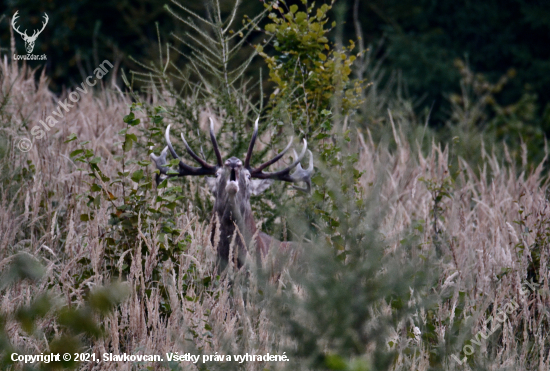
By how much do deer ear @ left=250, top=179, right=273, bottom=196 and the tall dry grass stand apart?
1.82 ft

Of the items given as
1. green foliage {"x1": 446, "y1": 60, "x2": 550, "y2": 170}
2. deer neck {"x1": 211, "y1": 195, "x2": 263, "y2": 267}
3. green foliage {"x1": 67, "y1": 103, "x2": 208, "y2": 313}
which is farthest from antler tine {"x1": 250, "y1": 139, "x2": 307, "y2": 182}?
green foliage {"x1": 446, "y1": 60, "x2": 550, "y2": 170}

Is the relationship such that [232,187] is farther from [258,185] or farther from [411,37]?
[411,37]

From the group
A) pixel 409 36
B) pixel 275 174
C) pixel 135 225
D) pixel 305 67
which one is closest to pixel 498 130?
pixel 409 36

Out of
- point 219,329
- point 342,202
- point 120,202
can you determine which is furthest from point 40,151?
point 342,202

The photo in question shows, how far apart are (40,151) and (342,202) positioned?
3898 mm

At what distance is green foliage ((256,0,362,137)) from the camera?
5.21 m

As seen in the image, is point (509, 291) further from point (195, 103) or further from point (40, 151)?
point (40, 151)

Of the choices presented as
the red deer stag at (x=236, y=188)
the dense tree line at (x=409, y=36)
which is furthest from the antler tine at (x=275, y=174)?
the dense tree line at (x=409, y=36)

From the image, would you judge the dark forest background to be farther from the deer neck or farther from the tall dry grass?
the deer neck

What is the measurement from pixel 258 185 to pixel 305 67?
1437 mm

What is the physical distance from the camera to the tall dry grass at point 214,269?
9.75ft

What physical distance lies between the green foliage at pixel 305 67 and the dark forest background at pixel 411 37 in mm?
7876

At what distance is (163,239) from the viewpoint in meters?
3.62

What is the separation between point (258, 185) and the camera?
4.74 metres
